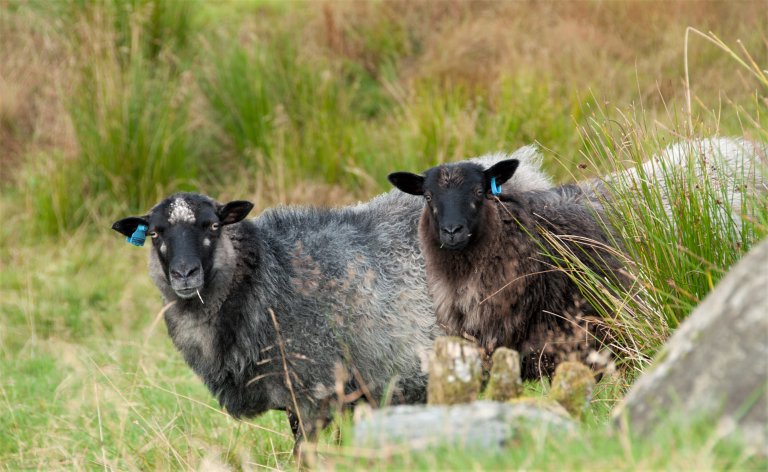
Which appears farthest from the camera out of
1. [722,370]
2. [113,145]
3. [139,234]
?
[113,145]

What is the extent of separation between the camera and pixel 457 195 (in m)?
5.57

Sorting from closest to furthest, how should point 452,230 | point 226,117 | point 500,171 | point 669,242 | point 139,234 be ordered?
point 669,242 < point 452,230 < point 500,171 < point 139,234 < point 226,117

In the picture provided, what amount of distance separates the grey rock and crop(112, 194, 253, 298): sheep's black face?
2573 mm

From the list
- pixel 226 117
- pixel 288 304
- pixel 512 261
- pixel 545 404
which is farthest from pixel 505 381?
pixel 226 117

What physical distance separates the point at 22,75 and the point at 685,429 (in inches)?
503

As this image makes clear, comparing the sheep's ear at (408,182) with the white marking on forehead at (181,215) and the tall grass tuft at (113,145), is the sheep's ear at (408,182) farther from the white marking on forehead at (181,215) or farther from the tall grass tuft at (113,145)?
the tall grass tuft at (113,145)

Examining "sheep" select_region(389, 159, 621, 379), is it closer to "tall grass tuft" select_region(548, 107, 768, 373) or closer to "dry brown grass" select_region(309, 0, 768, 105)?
"tall grass tuft" select_region(548, 107, 768, 373)

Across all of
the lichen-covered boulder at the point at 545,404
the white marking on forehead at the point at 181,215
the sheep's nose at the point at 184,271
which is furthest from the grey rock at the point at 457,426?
the white marking on forehead at the point at 181,215

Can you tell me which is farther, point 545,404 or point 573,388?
point 573,388

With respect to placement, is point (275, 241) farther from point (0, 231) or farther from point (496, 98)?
point (0, 231)

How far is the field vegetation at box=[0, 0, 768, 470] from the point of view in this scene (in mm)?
7559

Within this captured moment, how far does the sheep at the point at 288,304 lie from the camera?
573 centimetres

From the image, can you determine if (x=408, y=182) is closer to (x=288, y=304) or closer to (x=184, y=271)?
(x=288, y=304)

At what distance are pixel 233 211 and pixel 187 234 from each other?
1.33 feet
